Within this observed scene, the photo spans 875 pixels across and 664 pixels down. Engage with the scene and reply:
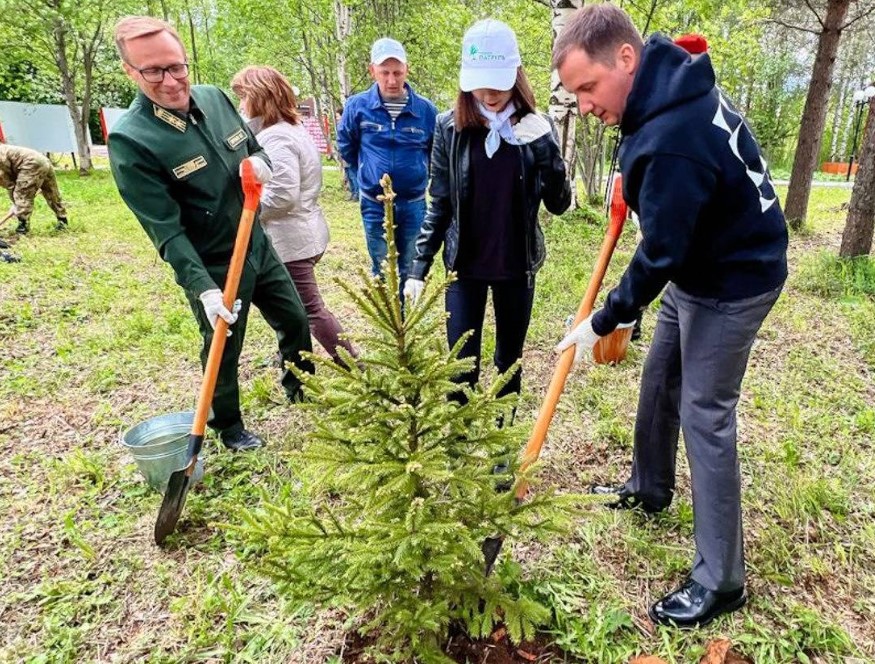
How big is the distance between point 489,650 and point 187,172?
236cm

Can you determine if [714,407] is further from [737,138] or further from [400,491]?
[400,491]

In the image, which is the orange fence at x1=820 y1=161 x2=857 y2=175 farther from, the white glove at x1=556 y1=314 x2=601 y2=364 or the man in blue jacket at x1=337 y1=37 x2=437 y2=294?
the white glove at x1=556 y1=314 x2=601 y2=364

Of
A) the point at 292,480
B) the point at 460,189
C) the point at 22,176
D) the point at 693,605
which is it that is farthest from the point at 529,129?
the point at 22,176

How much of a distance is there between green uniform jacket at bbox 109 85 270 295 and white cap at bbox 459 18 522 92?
126 centimetres

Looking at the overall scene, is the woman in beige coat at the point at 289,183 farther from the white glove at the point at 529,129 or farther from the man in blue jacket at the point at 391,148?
the white glove at the point at 529,129

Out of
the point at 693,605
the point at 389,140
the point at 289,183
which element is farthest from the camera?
the point at 389,140

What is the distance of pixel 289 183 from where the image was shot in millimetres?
3352

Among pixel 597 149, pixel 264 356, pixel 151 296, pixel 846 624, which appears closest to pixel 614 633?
pixel 846 624

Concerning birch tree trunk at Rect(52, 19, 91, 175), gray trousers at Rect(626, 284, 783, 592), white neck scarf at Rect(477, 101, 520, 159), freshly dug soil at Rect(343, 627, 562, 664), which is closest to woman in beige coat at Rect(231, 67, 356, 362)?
white neck scarf at Rect(477, 101, 520, 159)

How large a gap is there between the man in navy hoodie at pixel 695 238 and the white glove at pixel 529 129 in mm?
608

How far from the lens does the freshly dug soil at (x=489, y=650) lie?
1.87m

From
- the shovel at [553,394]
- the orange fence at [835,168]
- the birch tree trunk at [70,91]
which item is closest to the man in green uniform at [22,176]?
the shovel at [553,394]

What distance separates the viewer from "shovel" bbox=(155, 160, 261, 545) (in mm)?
2488

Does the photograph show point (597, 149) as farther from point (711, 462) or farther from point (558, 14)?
point (711, 462)
